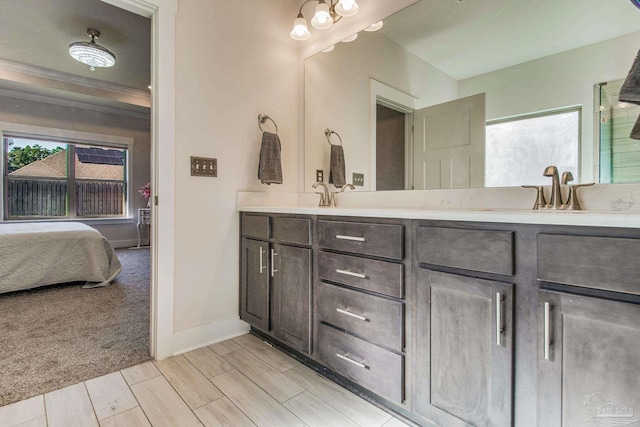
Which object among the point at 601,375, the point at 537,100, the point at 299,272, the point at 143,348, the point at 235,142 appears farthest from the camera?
the point at 235,142

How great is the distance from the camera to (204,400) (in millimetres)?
1428

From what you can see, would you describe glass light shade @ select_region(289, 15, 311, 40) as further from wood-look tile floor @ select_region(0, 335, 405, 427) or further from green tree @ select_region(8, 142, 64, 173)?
green tree @ select_region(8, 142, 64, 173)

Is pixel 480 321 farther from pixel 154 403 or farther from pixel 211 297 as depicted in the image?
pixel 211 297

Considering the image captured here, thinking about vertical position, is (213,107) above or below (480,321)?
above

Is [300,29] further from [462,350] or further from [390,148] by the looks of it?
[462,350]

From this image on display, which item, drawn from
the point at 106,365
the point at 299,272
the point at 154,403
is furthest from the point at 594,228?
the point at 106,365

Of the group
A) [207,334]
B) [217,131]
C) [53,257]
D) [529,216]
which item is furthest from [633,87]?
[53,257]

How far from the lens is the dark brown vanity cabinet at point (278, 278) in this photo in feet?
5.41

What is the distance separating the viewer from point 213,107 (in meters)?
2.00

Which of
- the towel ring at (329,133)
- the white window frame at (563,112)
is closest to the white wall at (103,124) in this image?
the towel ring at (329,133)

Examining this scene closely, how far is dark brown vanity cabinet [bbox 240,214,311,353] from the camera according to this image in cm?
165

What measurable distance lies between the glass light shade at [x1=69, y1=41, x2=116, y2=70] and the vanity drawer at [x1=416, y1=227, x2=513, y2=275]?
3825 mm

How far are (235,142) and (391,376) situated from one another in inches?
65.6

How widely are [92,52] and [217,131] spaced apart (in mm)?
2387
